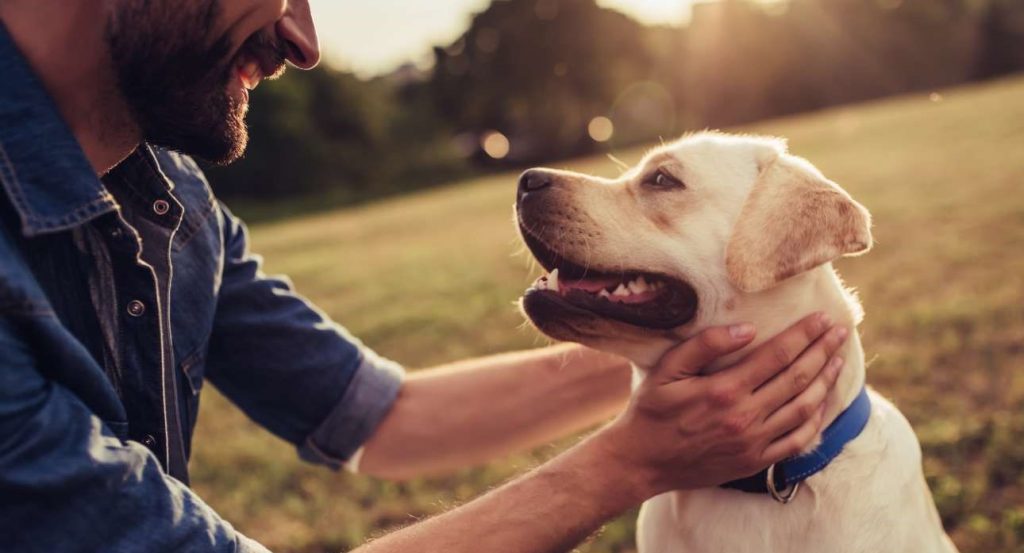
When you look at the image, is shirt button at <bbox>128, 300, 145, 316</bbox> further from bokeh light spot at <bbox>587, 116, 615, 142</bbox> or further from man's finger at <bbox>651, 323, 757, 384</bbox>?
bokeh light spot at <bbox>587, 116, 615, 142</bbox>

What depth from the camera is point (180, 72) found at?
2283 mm

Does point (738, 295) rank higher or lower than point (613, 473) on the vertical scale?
higher

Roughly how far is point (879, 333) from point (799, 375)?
3979 mm

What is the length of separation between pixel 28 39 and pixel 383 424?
5.58ft

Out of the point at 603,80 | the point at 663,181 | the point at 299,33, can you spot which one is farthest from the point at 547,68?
the point at 299,33

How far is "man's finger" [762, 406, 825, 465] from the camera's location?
232cm

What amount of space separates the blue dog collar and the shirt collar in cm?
190

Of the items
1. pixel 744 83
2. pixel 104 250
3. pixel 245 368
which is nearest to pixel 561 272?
pixel 245 368

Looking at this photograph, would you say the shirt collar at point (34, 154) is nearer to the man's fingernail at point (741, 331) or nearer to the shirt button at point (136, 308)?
the shirt button at point (136, 308)

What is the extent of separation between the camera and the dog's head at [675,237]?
2477 mm

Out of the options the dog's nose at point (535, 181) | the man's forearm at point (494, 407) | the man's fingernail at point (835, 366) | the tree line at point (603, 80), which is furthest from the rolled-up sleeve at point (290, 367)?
the tree line at point (603, 80)

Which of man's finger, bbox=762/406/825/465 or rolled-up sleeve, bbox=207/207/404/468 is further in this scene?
rolled-up sleeve, bbox=207/207/404/468

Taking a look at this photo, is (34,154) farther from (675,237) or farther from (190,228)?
(675,237)

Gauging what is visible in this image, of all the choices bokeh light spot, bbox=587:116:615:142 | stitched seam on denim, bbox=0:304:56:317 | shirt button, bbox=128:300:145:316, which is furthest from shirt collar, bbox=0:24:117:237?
bokeh light spot, bbox=587:116:615:142
